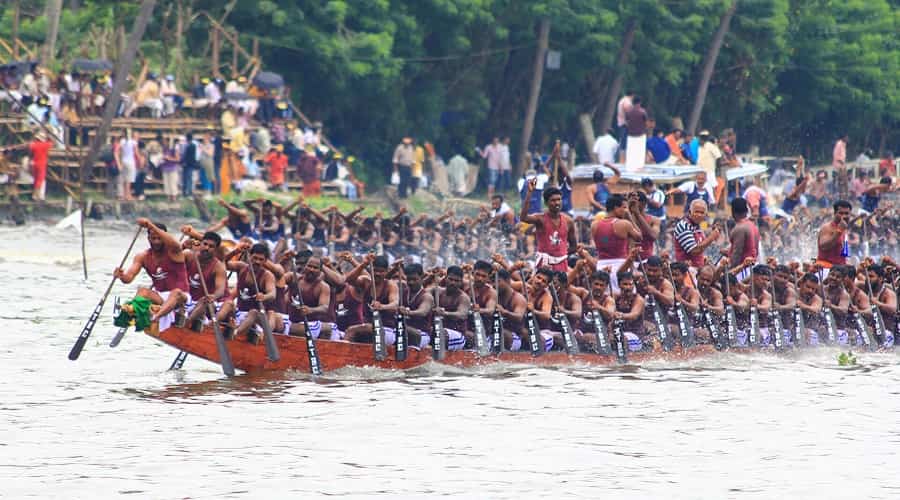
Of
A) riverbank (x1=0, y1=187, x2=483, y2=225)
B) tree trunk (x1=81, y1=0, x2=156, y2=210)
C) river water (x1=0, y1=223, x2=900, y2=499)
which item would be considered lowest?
river water (x1=0, y1=223, x2=900, y2=499)

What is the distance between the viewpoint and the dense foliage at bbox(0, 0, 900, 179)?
138 ft

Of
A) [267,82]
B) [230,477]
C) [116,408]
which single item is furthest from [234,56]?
[230,477]

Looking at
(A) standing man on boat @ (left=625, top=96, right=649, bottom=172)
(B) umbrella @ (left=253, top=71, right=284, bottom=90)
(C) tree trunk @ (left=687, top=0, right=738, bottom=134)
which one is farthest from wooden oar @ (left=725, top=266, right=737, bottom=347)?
(C) tree trunk @ (left=687, top=0, right=738, bottom=134)

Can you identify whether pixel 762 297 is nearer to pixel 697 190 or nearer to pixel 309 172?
pixel 697 190

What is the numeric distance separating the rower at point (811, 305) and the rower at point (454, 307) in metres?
4.61

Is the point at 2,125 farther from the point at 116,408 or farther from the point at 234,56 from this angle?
the point at 116,408

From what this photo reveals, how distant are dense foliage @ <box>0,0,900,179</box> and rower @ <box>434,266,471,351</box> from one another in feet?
69.2

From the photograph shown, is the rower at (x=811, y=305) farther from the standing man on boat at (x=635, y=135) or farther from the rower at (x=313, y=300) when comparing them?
the standing man on boat at (x=635, y=135)

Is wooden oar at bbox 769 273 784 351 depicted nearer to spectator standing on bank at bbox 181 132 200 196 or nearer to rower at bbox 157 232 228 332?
rower at bbox 157 232 228 332

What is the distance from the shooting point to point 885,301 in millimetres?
23594

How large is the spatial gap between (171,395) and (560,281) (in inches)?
181

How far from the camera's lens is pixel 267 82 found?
40594 mm

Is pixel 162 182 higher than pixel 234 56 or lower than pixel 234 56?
lower

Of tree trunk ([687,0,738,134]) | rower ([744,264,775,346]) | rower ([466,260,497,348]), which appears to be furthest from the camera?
tree trunk ([687,0,738,134])
